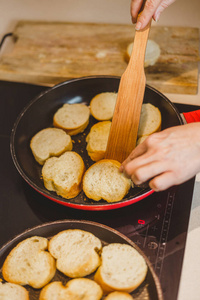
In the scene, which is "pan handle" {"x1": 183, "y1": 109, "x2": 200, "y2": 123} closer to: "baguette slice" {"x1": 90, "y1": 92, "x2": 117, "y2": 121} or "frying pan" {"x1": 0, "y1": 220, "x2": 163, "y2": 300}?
"baguette slice" {"x1": 90, "y1": 92, "x2": 117, "y2": 121}

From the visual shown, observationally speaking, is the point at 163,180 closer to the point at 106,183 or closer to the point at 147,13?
the point at 106,183

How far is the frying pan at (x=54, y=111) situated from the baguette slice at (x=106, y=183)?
0.05 metres

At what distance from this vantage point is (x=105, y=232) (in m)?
1.03

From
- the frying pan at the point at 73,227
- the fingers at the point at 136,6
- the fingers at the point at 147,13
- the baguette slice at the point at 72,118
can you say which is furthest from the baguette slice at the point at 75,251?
the fingers at the point at 136,6

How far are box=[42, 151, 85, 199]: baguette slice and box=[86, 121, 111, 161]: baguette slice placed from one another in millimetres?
63

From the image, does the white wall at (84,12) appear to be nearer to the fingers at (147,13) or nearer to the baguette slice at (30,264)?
the fingers at (147,13)

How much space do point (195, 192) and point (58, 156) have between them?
1.82 ft

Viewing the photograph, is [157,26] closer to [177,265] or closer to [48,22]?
[48,22]

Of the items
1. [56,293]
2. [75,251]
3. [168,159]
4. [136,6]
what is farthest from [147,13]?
[56,293]

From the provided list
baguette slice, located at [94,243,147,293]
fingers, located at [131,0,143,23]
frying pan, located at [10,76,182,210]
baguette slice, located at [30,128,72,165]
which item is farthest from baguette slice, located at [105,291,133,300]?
fingers, located at [131,0,143,23]

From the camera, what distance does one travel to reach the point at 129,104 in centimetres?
118

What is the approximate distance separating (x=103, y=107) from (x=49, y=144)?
289 mm

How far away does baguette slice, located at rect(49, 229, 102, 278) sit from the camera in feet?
3.20

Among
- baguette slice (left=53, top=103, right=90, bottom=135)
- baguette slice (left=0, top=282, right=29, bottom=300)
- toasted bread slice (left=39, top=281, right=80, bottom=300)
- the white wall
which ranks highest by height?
the white wall
